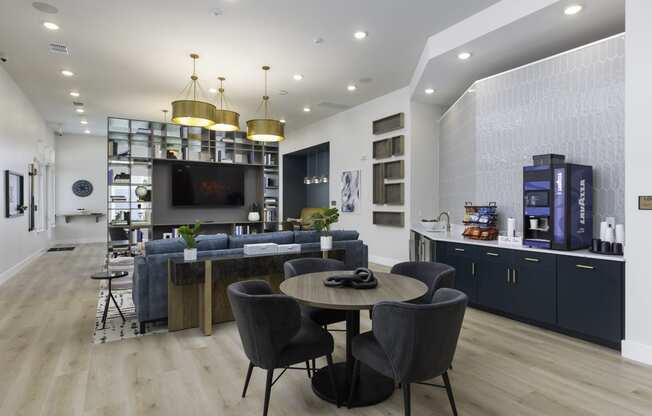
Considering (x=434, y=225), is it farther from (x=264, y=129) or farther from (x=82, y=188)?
(x=82, y=188)

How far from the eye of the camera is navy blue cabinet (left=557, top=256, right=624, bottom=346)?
3150mm

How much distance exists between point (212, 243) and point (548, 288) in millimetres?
3500

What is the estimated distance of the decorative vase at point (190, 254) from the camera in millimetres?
3611

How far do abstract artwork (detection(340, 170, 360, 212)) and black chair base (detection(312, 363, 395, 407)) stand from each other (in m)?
5.45

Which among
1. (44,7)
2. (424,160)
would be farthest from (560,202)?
(44,7)

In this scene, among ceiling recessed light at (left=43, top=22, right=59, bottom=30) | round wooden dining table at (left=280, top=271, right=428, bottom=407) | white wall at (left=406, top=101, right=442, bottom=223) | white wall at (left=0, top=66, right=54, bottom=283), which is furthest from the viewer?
white wall at (left=406, top=101, right=442, bottom=223)

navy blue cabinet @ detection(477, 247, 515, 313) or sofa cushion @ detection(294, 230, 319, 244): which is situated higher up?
sofa cushion @ detection(294, 230, 319, 244)

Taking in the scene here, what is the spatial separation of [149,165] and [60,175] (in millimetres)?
4774

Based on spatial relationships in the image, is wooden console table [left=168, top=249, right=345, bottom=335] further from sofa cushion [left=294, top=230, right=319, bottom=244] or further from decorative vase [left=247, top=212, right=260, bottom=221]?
decorative vase [left=247, top=212, right=260, bottom=221]

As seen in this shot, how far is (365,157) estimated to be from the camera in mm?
7711

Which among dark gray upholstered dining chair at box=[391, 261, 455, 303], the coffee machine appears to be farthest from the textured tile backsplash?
dark gray upholstered dining chair at box=[391, 261, 455, 303]

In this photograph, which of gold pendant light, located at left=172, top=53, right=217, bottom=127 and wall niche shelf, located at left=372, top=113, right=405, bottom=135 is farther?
wall niche shelf, located at left=372, top=113, right=405, bottom=135

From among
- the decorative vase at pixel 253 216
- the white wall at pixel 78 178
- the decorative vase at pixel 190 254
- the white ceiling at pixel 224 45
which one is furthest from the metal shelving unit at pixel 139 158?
the decorative vase at pixel 190 254

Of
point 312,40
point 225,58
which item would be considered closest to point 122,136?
point 225,58
